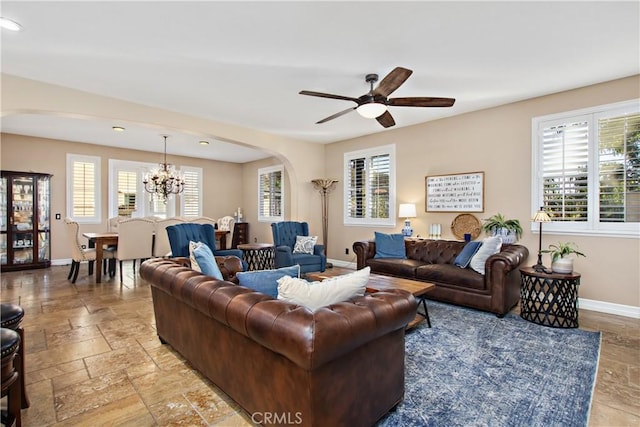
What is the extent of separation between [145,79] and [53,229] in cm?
488

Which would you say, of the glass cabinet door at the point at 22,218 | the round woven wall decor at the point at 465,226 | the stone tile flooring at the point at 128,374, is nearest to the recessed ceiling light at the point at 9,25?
the stone tile flooring at the point at 128,374

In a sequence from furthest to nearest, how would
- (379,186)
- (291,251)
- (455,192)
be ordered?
1. (379,186)
2. (291,251)
3. (455,192)

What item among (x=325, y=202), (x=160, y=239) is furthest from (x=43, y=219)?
(x=325, y=202)

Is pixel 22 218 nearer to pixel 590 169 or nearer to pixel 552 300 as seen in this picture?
pixel 552 300

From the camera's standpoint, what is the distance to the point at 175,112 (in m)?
4.68

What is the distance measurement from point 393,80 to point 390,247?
8.91 feet

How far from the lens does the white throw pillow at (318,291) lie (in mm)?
1622

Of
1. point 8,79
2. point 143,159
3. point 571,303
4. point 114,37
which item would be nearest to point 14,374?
point 114,37

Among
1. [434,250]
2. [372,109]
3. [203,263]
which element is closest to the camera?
[203,263]

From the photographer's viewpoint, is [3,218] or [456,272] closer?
[456,272]

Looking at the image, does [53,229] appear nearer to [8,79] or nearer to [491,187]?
[8,79]

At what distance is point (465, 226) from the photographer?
4.75 m

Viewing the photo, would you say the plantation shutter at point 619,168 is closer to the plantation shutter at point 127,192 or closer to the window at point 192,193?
the window at point 192,193

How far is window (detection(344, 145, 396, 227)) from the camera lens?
19.0 feet
